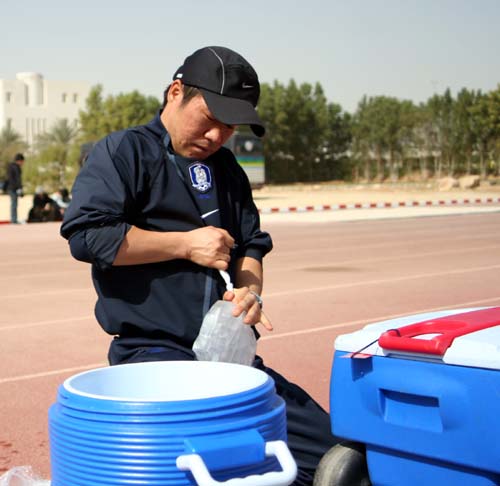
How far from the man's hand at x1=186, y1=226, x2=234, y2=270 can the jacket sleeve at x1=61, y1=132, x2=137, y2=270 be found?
8.1 inches

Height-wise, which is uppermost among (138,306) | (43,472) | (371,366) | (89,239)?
(89,239)

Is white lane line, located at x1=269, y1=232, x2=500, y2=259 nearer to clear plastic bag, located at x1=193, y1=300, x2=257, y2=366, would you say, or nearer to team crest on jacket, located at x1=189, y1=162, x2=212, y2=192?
team crest on jacket, located at x1=189, y1=162, x2=212, y2=192

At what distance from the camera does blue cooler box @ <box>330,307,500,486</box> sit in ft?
9.16

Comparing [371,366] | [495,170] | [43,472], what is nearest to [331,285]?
[43,472]

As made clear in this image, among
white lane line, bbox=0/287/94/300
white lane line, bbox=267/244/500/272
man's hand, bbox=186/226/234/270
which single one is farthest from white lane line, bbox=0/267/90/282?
man's hand, bbox=186/226/234/270

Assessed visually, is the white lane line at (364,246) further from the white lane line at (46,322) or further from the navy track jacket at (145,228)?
the navy track jacket at (145,228)

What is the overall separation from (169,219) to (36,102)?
14610cm

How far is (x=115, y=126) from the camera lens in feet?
270

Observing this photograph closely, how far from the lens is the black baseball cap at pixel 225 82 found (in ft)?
9.73

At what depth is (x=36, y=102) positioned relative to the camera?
144250 millimetres

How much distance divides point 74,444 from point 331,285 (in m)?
9.10

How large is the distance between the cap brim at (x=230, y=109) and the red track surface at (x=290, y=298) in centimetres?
226

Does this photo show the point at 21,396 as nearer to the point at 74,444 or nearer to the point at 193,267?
the point at 193,267

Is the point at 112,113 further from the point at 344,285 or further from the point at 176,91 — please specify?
the point at 176,91
